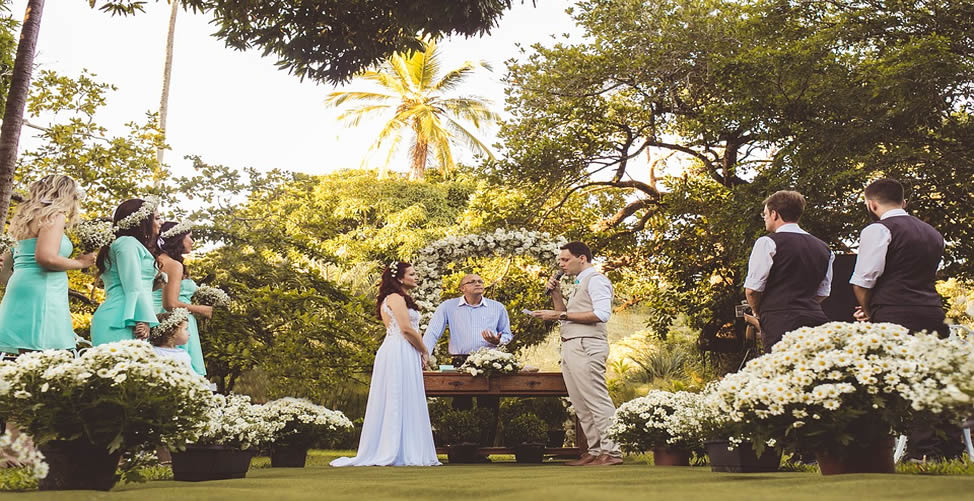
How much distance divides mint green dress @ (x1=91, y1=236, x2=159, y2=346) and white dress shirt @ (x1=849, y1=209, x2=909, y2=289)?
4136mm

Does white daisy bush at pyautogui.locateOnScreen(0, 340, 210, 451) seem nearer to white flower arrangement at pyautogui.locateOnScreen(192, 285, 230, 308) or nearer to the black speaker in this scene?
white flower arrangement at pyautogui.locateOnScreen(192, 285, 230, 308)

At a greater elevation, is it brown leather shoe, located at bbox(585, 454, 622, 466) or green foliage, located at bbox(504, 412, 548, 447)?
green foliage, located at bbox(504, 412, 548, 447)

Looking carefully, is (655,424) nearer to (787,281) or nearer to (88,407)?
(787,281)

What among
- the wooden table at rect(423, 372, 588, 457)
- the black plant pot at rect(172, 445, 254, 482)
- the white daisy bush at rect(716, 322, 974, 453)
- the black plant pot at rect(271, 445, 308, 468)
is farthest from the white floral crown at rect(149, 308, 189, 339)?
the white daisy bush at rect(716, 322, 974, 453)

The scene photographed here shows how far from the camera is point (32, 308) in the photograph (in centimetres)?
475

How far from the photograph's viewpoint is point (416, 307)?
7562 millimetres

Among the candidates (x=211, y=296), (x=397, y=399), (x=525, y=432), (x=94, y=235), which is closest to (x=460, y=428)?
(x=525, y=432)

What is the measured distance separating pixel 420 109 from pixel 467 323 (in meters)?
23.0

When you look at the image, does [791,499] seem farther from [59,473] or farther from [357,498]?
[59,473]

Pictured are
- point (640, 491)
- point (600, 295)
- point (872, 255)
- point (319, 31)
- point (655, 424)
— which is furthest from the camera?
point (319, 31)

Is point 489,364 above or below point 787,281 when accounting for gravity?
below

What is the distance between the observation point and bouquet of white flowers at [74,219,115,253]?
479cm

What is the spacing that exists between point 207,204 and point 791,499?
835cm

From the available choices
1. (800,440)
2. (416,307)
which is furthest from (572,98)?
(800,440)
